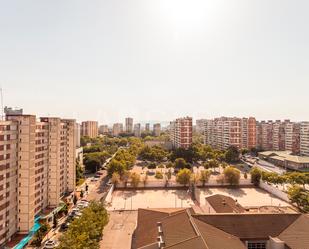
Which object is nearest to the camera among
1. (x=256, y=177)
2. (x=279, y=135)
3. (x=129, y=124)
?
(x=256, y=177)

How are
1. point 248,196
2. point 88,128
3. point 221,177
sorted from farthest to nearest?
point 88,128
point 221,177
point 248,196

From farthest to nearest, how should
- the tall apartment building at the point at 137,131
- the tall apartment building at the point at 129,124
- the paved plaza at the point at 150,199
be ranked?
the tall apartment building at the point at 129,124 → the tall apartment building at the point at 137,131 → the paved plaza at the point at 150,199

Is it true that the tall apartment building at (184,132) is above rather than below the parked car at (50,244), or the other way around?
above

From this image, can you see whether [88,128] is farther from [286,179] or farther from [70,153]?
[286,179]

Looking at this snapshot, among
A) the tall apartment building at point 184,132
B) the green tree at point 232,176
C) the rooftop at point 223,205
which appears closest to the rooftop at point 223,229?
the rooftop at point 223,205

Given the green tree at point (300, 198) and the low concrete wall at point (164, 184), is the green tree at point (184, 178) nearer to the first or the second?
the low concrete wall at point (164, 184)

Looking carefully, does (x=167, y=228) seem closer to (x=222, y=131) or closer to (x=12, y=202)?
(x=12, y=202)

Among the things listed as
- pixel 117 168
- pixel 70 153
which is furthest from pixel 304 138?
pixel 70 153

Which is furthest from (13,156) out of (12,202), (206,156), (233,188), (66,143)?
(206,156)
